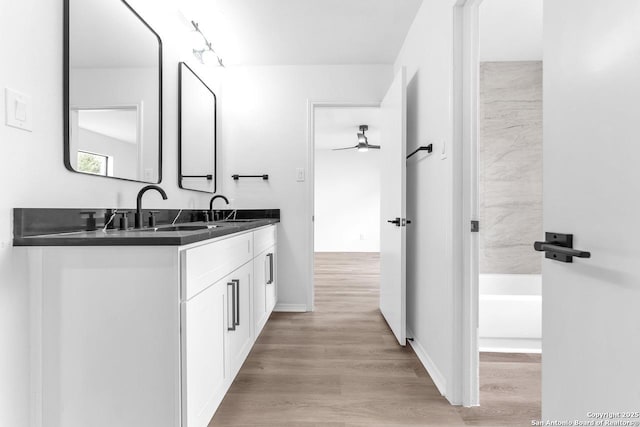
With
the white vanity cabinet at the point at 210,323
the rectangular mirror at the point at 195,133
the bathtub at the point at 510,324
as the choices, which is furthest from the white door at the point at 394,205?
the rectangular mirror at the point at 195,133

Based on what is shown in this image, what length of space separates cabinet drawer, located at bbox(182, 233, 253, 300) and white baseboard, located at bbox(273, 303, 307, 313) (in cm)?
139

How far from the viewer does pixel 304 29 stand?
2.65 m

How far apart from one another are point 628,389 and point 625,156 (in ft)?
1.50

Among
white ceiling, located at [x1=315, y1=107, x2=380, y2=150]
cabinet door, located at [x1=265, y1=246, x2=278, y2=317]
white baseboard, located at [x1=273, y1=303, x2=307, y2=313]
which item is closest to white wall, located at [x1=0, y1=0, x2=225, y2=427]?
cabinet door, located at [x1=265, y1=246, x2=278, y2=317]

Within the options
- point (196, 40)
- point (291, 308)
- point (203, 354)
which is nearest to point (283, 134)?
point (196, 40)

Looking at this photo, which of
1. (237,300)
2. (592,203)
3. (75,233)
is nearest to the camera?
(592,203)

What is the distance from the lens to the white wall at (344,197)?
25.2 feet

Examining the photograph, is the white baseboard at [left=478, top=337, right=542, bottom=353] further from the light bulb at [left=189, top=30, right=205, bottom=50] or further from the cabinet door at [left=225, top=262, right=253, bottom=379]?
the light bulb at [left=189, top=30, right=205, bottom=50]

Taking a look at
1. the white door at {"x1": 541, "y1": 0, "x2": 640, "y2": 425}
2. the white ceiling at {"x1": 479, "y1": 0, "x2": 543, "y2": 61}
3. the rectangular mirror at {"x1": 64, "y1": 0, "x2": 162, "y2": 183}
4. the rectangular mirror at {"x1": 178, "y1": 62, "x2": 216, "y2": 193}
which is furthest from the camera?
the rectangular mirror at {"x1": 178, "y1": 62, "x2": 216, "y2": 193}

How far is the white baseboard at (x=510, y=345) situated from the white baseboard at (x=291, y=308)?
1.55 m

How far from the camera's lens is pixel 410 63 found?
8.69 feet

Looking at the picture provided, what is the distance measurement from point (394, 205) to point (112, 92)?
186 centimetres

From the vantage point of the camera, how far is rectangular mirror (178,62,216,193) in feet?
8.11

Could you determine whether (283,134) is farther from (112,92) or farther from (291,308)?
(112,92)
